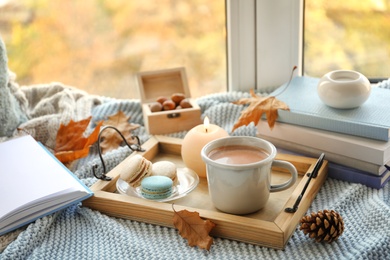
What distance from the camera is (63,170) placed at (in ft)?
3.15

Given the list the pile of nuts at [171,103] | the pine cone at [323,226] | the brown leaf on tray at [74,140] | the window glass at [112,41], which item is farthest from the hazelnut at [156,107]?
the pine cone at [323,226]

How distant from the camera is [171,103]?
4.03 feet

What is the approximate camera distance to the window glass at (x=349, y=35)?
4.19 feet

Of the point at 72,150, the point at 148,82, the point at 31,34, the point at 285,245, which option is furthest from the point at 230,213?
the point at 31,34

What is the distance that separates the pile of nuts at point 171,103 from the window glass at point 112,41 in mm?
194

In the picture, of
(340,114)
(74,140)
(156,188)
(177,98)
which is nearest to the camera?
(156,188)

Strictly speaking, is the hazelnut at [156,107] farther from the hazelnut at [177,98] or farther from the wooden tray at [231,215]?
the wooden tray at [231,215]

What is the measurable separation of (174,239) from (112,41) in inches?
29.0

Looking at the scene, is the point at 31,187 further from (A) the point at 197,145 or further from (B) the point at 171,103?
(B) the point at 171,103

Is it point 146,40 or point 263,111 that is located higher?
point 146,40

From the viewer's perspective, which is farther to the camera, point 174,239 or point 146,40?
point 146,40

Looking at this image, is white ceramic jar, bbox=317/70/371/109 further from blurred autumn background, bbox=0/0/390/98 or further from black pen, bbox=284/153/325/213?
blurred autumn background, bbox=0/0/390/98

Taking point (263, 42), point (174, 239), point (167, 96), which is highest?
point (263, 42)

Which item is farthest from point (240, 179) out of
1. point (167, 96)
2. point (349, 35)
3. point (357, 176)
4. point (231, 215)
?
point (349, 35)
